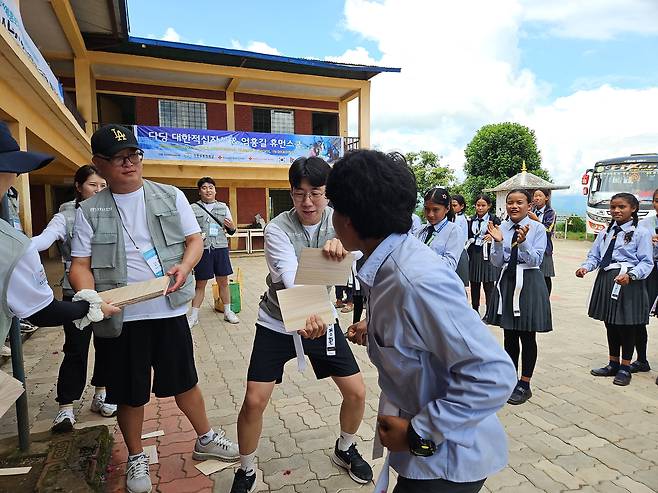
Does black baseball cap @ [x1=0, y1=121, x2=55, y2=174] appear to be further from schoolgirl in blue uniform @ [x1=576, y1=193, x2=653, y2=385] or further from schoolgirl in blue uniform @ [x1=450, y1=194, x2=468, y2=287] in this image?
schoolgirl in blue uniform @ [x1=450, y1=194, x2=468, y2=287]

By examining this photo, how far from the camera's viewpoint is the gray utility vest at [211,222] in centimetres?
580

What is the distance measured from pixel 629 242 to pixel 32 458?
4.70 m

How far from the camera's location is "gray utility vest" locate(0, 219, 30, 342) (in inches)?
58.3

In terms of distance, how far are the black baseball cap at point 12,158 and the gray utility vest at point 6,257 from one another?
20 cm

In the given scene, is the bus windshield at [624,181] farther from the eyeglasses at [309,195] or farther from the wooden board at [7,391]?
the wooden board at [7,391]

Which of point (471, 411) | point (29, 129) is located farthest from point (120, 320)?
point (29, 129)

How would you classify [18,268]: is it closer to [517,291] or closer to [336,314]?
[336,314]

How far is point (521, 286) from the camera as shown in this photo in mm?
3504

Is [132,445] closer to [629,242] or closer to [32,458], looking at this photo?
[32,458]

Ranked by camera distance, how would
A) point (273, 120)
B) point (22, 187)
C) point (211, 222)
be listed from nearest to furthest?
point (211, 222)
point (22, 187)
point (273, 120)

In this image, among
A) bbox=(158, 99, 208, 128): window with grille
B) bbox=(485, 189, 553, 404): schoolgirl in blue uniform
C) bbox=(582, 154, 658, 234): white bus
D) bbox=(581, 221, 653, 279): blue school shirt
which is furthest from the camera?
bbox=(582, 154, 658, 234): white bus

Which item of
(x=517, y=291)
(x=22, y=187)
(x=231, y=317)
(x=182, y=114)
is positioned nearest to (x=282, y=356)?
(x=517, y=291)

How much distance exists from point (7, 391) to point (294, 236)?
1361 mm

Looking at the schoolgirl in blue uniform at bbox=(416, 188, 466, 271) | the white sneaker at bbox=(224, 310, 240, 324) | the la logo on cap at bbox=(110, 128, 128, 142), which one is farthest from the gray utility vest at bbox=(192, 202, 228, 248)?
the la logo on cap at bbox=(110, 128, 128, 142)
